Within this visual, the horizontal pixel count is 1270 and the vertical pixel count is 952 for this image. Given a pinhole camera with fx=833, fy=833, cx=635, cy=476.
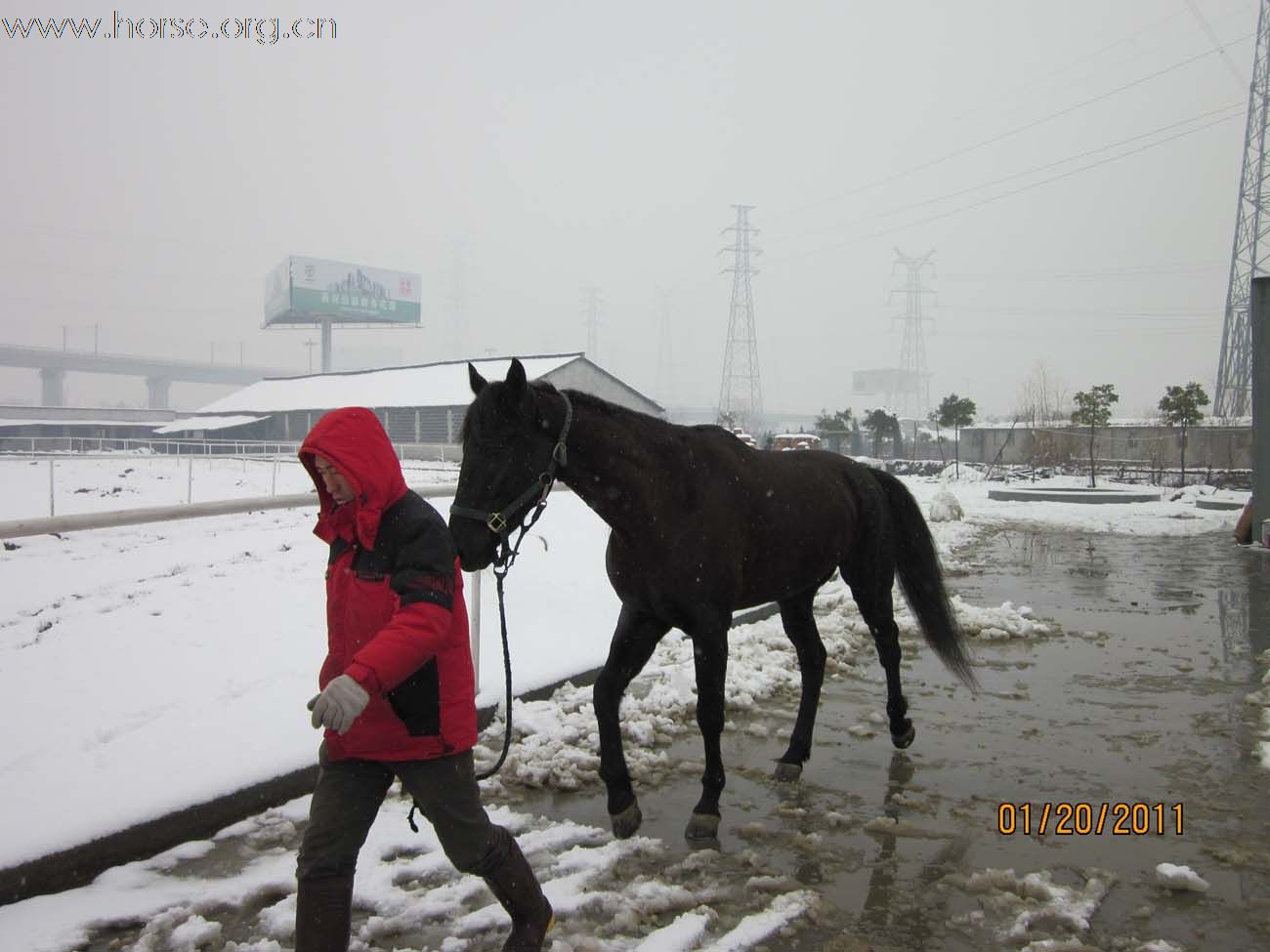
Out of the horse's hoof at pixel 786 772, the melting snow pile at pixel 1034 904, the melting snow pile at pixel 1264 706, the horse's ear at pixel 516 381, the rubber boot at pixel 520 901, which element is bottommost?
the horse's hoof at pixel 786 772

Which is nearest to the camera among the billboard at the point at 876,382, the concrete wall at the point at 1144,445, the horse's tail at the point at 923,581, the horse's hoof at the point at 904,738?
the horse's hoof at the point at 904,738

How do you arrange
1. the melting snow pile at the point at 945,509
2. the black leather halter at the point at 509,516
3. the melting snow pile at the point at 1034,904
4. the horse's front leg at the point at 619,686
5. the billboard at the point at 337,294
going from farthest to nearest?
the billboard at the point at 337,294
the melting snow pile at the point at 945,509
the horse's front leg at the point at 619,686
the black leather halter at the point at 509,516
the melting snow pile at the point at 1034,904

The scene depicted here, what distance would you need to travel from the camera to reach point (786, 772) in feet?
13.2

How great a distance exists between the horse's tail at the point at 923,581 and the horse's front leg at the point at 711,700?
6.82 ft

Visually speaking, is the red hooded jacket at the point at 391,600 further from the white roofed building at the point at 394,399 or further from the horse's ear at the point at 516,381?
the white roofed building at the point at 394,399

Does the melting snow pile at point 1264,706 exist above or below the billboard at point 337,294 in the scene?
below

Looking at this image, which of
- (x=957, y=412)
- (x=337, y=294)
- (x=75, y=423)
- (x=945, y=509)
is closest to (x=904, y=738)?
(x=945, y=509)

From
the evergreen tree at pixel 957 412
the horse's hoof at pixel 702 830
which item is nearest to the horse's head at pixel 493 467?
the horse's hoof at pixel 702 830

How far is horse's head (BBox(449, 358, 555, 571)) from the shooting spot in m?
2.93

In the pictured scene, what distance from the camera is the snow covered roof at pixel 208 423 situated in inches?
1833

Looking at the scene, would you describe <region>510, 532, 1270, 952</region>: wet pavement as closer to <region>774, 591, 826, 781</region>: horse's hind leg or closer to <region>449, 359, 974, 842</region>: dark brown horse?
<region>774, 591, 826, 781</region>: horse's hind leg

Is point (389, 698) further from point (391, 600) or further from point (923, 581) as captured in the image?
point (923, 581)

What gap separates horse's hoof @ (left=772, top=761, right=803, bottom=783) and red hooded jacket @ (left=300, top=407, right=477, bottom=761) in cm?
211

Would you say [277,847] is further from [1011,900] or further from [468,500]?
[1011,900]
